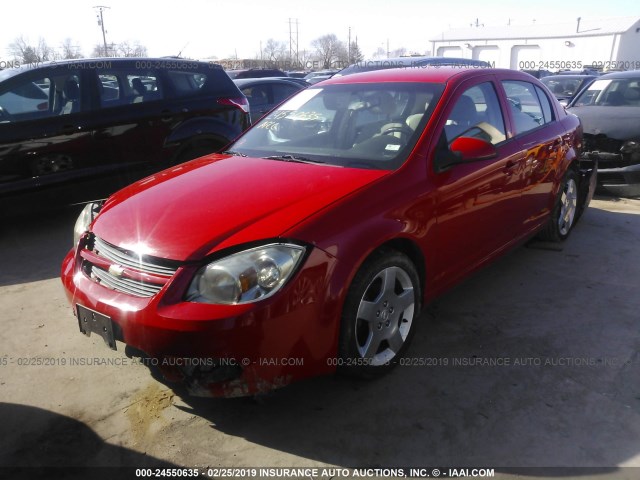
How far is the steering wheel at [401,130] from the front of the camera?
3.13 metres

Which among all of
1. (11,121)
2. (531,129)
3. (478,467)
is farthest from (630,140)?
(11,121)

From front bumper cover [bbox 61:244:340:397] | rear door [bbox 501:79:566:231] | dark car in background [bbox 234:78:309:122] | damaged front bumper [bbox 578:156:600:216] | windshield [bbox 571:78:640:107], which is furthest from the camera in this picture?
dark car in background [bbox 234:78:309:122]

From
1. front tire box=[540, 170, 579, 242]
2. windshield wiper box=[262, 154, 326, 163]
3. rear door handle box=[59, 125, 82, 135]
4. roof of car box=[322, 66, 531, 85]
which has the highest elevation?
roof of car box=[322, 66, 531, 85]

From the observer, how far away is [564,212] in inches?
198

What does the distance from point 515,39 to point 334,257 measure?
5290 centimetres

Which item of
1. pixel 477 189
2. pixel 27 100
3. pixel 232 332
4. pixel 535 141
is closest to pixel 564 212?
pixel 535 141

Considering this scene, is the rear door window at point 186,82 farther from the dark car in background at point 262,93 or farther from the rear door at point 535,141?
the rear door at point 535,141

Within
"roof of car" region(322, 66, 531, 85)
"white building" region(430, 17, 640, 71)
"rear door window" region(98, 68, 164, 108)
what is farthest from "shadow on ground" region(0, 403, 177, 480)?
"white building" region(430, 17, 640, 71)

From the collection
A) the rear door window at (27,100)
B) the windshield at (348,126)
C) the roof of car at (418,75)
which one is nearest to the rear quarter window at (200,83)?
the rear door window at (27,100)

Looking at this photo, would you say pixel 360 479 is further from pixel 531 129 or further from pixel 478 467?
pixel 531 129

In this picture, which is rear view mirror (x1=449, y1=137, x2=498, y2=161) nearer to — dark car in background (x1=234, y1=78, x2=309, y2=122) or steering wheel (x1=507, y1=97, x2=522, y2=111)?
steering wheel (x1=507, y1=97, x2=522, y2=111)

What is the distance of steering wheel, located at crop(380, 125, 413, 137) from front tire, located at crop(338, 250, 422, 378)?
0.80 m

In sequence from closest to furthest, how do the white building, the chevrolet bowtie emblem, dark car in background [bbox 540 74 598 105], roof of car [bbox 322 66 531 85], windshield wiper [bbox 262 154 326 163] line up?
the chevrolet bowtie emblem
windshield wiper [bbox 262 154 326 163]
roof of car [bbox 322 66 531 85]
dark car in background [bbox 540 74 598 105]
the white building

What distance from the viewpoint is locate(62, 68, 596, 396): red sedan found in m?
2.27
